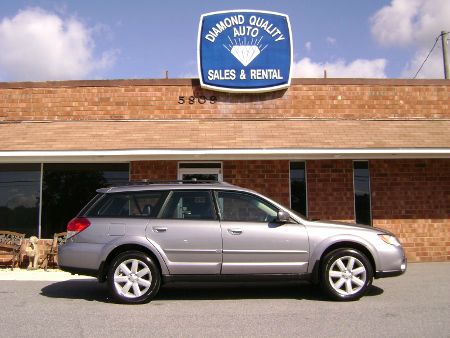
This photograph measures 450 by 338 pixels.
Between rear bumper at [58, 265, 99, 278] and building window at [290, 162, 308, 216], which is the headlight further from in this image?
building window at [290, 162, 308, 216]

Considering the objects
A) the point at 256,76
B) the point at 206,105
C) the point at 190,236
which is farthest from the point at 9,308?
the point at 256,76

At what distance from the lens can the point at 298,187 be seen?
37.6 ft

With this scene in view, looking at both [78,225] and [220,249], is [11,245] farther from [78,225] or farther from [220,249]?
[220,249]

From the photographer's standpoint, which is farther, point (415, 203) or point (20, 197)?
point (415, 203)

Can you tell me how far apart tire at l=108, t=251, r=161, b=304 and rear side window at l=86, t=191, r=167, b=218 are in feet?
1.89

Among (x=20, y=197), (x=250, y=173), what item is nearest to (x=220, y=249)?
(x=250, y=173)

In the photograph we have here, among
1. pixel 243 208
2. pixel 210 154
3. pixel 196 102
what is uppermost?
pixel 196 102

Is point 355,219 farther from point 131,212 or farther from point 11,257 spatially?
point 11,257

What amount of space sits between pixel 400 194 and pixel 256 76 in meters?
4.51

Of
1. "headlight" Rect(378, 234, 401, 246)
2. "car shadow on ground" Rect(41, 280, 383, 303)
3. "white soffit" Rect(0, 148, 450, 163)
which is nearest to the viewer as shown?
"headlight" Rect(378, 234, 401, 246)

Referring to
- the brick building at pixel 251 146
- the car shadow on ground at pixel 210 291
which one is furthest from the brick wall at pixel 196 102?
the car shadow on ground at pixel 210 291

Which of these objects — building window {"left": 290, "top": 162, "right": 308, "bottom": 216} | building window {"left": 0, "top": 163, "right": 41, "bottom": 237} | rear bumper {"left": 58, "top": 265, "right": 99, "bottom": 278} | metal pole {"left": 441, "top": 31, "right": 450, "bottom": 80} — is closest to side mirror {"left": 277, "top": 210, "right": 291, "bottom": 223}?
rear bumper {"left": 58, "top": 265, "right": 99, "bottom": 278}

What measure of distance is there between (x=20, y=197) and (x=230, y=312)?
706 cm

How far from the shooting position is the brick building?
34.6 ft
